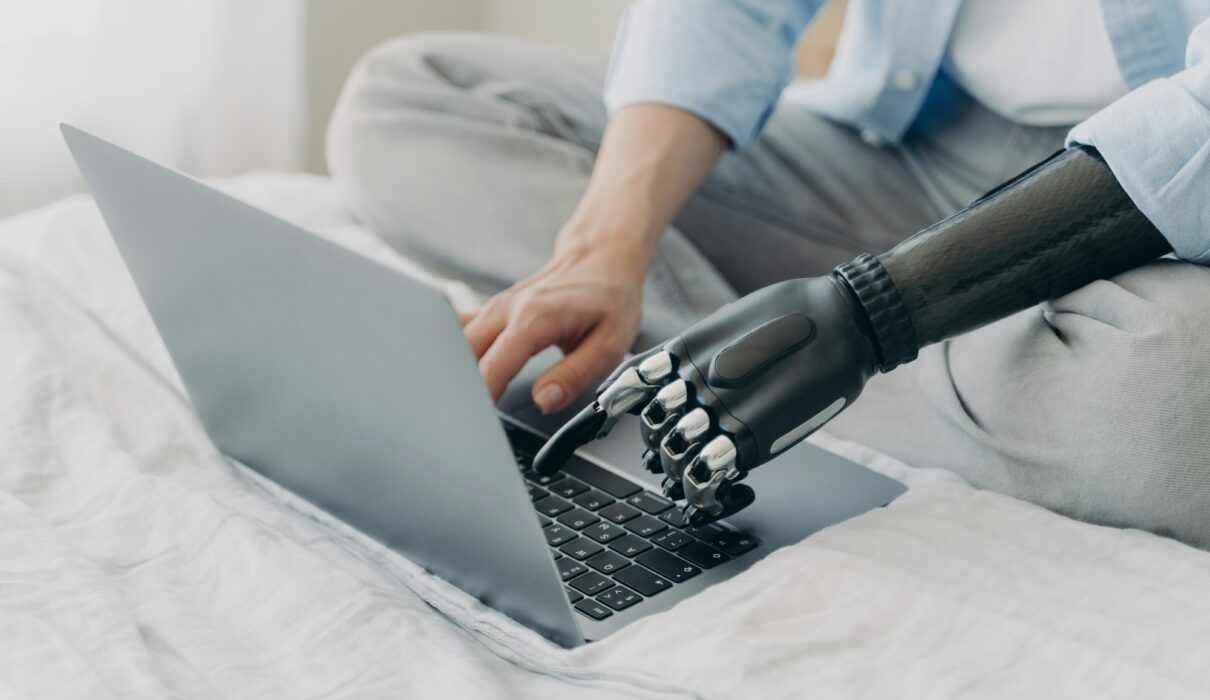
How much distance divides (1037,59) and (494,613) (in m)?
0.68

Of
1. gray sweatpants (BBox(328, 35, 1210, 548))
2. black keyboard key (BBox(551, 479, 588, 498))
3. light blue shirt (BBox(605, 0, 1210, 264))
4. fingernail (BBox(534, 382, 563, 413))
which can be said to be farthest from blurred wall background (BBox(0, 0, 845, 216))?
black keyboard key (BBox(551, 479, 588, 498))

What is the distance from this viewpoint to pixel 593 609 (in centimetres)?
54

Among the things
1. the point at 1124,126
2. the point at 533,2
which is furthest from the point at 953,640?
the point at 533,2

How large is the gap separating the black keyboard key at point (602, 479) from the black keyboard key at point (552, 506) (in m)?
0.03

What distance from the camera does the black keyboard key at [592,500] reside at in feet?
2.10

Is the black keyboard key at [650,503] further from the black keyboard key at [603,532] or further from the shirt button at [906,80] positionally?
the shirt button at [906,80]

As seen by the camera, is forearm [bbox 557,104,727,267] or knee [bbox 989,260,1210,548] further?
forearm [bbox 557,104,727,267]

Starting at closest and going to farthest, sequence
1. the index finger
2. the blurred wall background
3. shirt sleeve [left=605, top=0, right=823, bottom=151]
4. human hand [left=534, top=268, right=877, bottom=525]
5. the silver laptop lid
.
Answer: the silver laptop lid
human hand [left=534, top=268, right=877, bottom=525]
the index finger
shirt sleeve [left=605, top=0, right=823, bottom=151]
the blurred wall background

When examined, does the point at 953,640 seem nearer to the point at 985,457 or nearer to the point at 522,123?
the point at 985,457

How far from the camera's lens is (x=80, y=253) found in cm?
95

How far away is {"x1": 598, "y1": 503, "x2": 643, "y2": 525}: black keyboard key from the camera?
63cm

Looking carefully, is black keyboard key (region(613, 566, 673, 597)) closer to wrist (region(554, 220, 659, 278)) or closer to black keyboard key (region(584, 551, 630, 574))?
black keyboard key (region(584, 551, 630, 574))

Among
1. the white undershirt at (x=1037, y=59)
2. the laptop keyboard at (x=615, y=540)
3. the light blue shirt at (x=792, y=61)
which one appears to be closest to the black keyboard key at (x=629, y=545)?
the laptop keyboard at (x=615, y=540)

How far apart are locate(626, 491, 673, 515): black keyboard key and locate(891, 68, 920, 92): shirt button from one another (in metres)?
0.57
